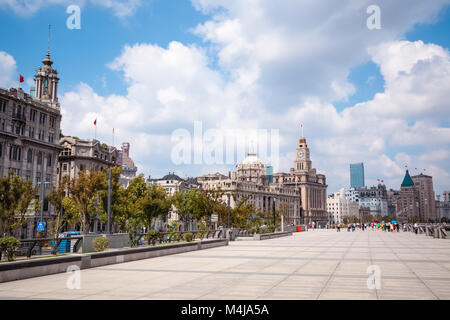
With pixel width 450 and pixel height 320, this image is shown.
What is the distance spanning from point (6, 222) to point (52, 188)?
32118mm

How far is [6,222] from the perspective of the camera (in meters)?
35.9

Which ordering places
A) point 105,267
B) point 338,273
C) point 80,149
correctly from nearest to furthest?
point 338,273
point 105,267
point 80,149

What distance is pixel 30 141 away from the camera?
65.2 metres

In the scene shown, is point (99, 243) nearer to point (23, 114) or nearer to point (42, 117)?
point (23, 114)

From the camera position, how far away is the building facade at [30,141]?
60.4 meters

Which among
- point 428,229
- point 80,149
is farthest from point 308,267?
point 80,149

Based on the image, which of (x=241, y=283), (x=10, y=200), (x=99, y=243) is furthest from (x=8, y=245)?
(x=10, y=200)

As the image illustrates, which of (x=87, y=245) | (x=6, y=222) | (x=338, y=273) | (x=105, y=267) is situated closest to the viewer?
(x=338, y=273)

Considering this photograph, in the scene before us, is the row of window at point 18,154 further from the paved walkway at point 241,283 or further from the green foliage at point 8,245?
the paved walkway at point 241,283

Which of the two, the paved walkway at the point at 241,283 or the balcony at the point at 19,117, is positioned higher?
the balcony at the point at 19,117

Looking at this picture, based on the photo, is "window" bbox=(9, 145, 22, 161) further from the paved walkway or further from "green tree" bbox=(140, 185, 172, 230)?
the paved walkway

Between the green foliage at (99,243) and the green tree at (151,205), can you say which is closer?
the green foliage at (99,243)

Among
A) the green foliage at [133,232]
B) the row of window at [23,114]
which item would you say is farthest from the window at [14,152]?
the green foliage at [133,232]

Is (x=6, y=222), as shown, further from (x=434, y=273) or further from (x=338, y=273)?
(x=434, y=273)
